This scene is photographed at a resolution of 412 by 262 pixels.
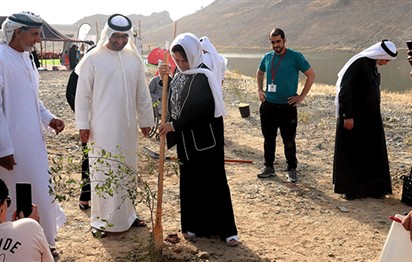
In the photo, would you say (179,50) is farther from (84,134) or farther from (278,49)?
(278,49)

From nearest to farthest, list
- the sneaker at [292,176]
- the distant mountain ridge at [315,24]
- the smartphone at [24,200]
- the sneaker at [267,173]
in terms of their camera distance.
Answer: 1. the smartphone at [24,200]
2. the sneaker at [292,176]
3. the sneaker at [267,173]
4. the distant mountain ridge at [315,24]

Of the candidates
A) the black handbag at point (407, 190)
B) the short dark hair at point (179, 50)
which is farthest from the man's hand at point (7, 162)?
the black handbag at point (407, 190)

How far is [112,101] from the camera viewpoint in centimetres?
368

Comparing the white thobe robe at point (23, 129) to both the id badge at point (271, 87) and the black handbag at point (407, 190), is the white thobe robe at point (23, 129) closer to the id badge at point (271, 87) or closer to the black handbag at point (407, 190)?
the id badge at point (271, 87)

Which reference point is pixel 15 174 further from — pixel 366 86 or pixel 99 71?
pixel 366 86

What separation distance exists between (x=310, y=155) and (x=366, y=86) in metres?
2.28

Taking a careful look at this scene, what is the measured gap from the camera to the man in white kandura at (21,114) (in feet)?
9.99

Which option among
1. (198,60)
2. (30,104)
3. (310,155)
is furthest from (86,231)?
(310,155)

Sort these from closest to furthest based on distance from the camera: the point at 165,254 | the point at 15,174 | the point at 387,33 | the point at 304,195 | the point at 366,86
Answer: the point at 15,174 → the point at 165,254 → the point at 366,86 → the point at 304,195 → the point at 387,33

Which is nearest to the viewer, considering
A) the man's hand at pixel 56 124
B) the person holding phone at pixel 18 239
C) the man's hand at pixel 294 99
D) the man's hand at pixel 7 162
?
the person holding phone at pixel 18 239

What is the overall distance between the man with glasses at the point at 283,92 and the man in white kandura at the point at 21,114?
278 centimetres

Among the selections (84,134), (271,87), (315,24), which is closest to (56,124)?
(84,134)

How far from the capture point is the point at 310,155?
6.81m

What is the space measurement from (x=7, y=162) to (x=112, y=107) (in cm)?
94
